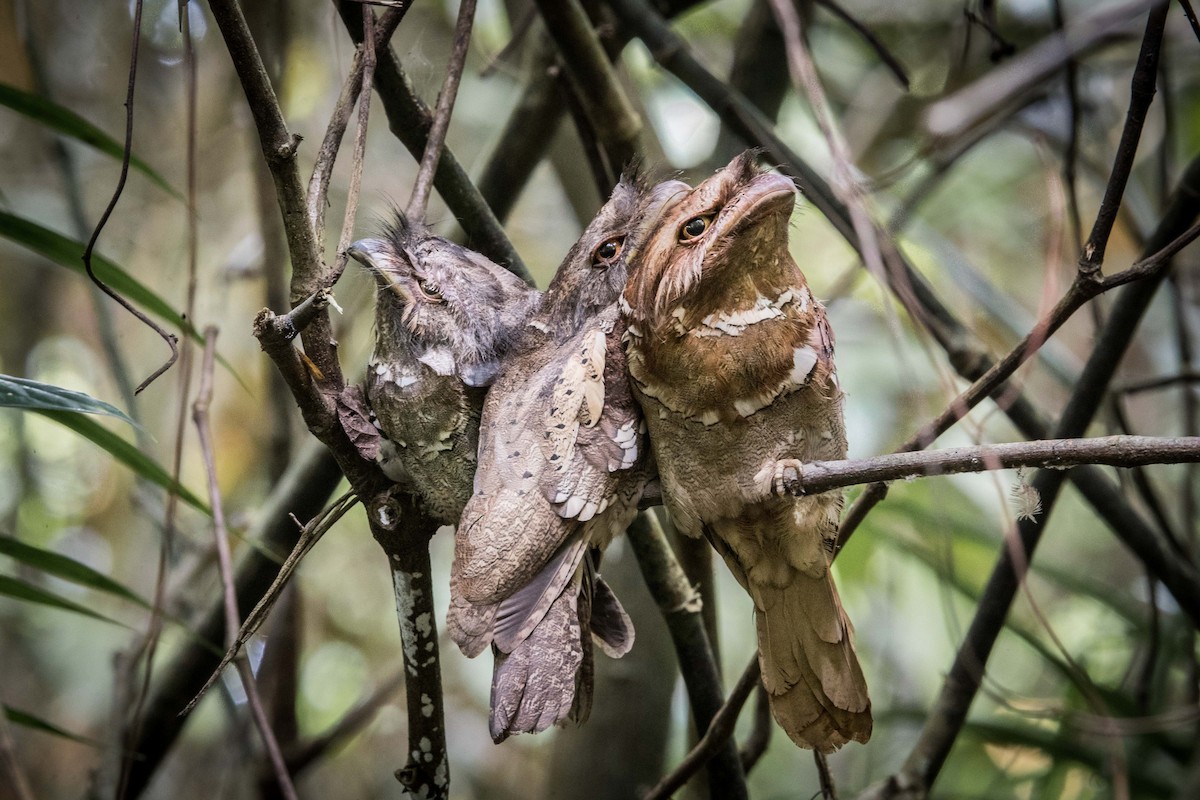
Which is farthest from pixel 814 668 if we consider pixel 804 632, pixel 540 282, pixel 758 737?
pixel 540 282

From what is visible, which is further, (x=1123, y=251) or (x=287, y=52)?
(x=1123, y=251)

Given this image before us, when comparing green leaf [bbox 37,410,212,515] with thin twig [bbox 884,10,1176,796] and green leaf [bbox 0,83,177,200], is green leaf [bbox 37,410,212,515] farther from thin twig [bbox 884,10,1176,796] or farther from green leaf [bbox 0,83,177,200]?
thin twig [bbox 884,10,1176,796]

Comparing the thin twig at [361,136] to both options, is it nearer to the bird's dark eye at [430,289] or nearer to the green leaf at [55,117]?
the bird's dark eye at [430,289]

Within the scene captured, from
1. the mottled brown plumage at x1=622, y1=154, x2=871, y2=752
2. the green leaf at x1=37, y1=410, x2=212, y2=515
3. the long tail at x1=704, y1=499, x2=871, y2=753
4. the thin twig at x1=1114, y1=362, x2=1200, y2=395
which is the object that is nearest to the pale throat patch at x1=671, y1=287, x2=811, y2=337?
the mottled brown plumage at x1=622, y1=154, x2=871, y2=752

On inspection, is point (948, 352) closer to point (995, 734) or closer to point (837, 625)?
point (837, 625)

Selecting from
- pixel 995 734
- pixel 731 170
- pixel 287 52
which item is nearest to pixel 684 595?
pixel 731 170

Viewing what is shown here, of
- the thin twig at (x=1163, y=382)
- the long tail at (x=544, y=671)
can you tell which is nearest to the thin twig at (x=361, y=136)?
the long tail at (x=544, y=671)

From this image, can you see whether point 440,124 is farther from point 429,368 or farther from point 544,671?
point 544,671
